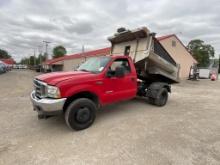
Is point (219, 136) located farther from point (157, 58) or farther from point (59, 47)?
point (59, 47)

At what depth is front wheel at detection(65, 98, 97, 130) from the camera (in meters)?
4.18

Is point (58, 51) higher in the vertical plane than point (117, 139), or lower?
higher

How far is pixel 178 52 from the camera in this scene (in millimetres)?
24359

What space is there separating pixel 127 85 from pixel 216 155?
9.77ft

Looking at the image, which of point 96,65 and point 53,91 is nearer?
point 53,91

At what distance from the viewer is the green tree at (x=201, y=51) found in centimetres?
5595

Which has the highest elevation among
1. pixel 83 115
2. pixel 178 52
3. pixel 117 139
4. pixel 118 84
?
pixel 178 52

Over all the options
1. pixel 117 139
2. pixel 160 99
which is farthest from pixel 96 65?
pixel 160 99

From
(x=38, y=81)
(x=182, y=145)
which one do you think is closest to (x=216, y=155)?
(x=182, y=145)

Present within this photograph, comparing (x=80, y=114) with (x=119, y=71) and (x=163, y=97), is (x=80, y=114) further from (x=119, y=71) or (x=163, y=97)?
(x=163, y=97)

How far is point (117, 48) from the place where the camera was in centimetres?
764

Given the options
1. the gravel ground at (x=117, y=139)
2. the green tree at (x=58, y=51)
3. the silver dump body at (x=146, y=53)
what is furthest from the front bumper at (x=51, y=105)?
the green tree at (x=58, y=51)

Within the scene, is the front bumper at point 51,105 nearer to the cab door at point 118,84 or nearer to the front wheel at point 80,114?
the front wheel at point 80,114

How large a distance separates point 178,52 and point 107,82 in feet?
73.5
